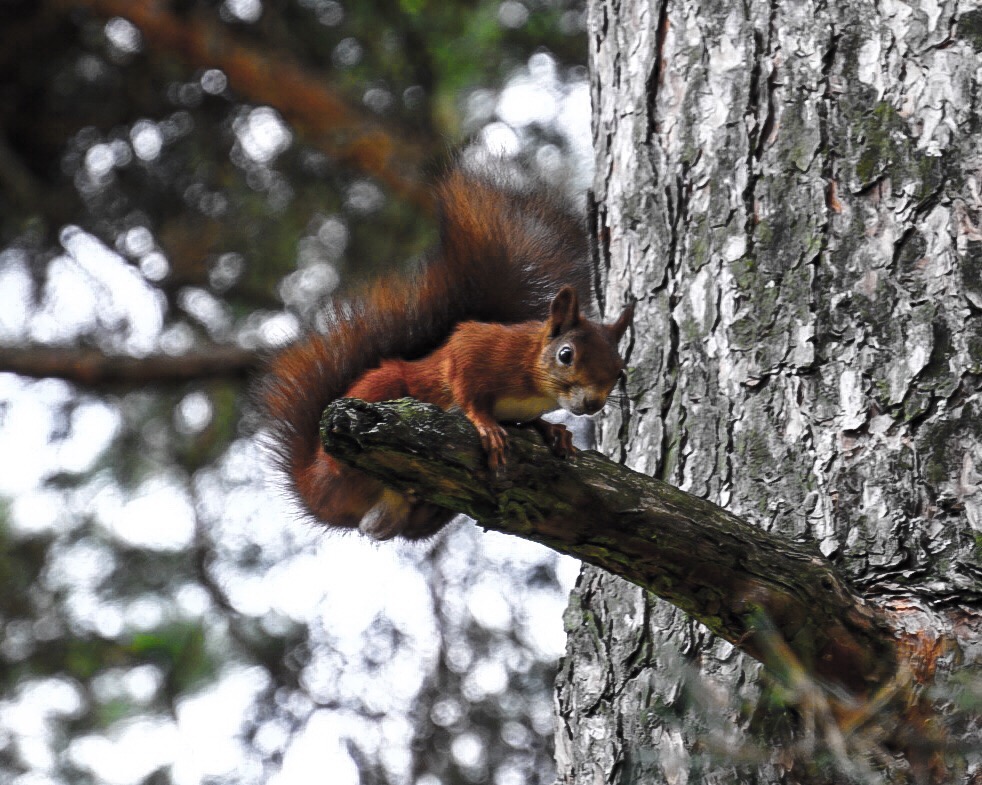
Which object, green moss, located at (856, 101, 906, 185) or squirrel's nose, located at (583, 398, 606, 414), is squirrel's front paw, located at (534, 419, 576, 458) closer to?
squirrel's nose, located at (583, 398, 606, 414)

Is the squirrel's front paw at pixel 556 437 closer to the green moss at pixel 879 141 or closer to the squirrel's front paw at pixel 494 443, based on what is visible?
the squirrel's front paw at pixel 494 443

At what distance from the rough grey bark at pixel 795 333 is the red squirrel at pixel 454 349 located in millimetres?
160

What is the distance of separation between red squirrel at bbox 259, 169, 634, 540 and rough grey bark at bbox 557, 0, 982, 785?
16cm

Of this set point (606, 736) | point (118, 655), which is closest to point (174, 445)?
point (118, 655)

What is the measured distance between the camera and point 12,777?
9.46 feet

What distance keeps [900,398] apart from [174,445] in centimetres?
230

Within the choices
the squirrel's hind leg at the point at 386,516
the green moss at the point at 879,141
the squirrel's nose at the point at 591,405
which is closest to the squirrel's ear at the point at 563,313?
the squirrel's nose at the point at 591,405

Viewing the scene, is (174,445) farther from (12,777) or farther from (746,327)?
(746,327)

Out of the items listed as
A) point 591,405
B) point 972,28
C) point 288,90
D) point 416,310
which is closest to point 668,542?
point 591,405

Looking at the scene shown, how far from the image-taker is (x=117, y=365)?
281cm

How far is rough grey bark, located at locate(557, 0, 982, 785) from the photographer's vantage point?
1413 millimetres

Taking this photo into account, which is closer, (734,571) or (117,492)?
(734,571)

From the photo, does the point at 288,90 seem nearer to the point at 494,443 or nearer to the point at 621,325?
the point at 621,325

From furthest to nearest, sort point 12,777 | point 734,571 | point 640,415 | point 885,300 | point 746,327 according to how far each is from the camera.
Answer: point 12,777 → point 640,415 → point 746,327 → point 885,300 → point 734,571
